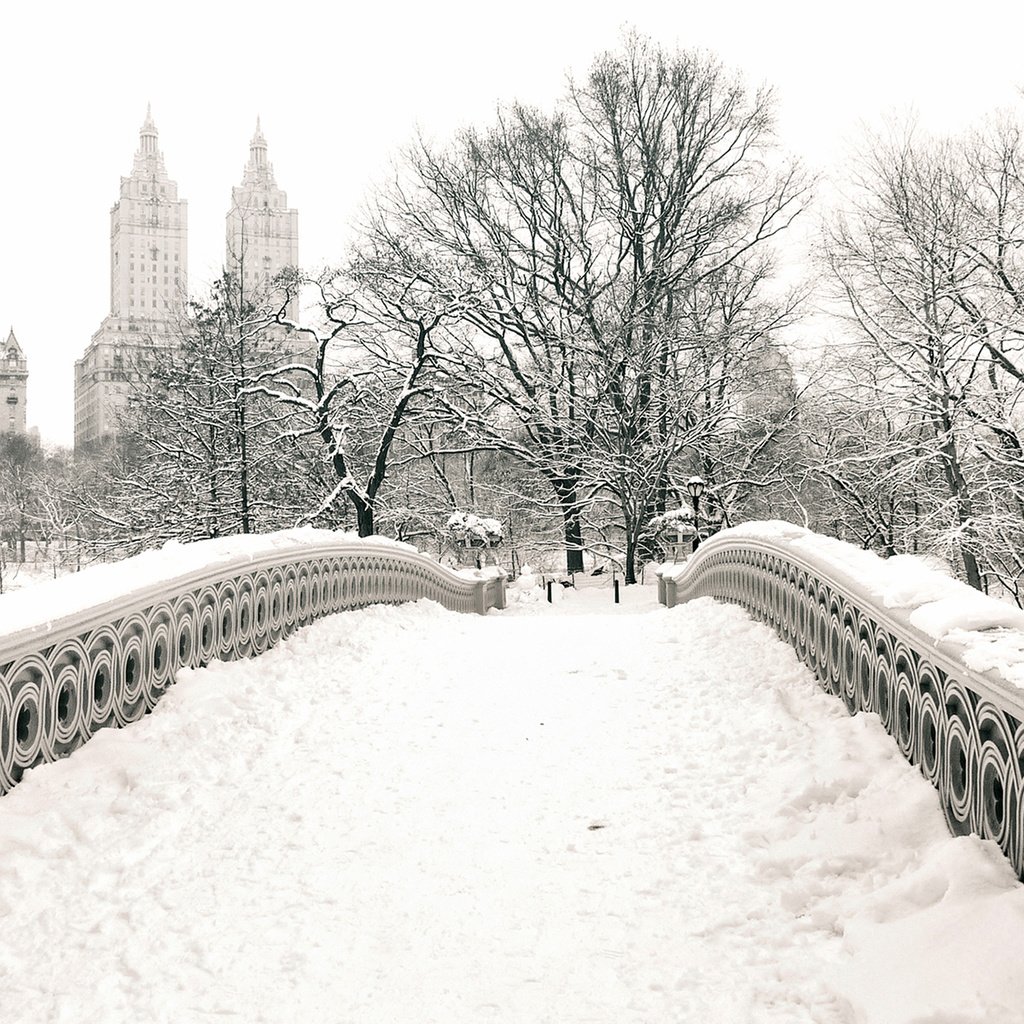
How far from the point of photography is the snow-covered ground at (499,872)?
8.48ft

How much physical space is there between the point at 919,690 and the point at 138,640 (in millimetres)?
3828

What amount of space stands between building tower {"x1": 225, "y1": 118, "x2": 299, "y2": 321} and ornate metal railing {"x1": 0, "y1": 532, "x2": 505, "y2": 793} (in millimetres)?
12955

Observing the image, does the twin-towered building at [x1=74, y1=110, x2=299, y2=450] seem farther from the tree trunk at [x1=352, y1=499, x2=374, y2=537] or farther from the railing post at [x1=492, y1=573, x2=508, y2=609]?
the railing post at [x1=492, y1=573, x2=508, y2=609]

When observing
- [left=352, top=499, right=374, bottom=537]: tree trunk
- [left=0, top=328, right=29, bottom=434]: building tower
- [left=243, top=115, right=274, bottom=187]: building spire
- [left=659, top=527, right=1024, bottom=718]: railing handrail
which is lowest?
[left=659, top=527, right=1024, bottom=718]: railing handrail

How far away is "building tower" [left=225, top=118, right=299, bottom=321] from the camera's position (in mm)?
21531

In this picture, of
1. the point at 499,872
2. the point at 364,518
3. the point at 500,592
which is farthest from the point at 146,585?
the point at 500,592

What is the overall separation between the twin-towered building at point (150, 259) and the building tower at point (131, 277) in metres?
0.07

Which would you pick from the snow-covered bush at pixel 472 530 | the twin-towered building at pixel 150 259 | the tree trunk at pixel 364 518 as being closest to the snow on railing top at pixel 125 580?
the tree trunk at pixel 364 518

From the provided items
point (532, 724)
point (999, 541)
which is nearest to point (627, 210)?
point (999, 541)

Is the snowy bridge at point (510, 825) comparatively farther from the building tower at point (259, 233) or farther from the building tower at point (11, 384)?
the building tower at point (11, 384)

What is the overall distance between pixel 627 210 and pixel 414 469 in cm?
1074

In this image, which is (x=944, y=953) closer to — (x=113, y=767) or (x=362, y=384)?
(x=113, y=767)

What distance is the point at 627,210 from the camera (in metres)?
24.8

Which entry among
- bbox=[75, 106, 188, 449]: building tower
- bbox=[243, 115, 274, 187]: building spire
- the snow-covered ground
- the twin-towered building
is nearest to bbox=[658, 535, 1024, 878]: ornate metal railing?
the snow-covered ground
